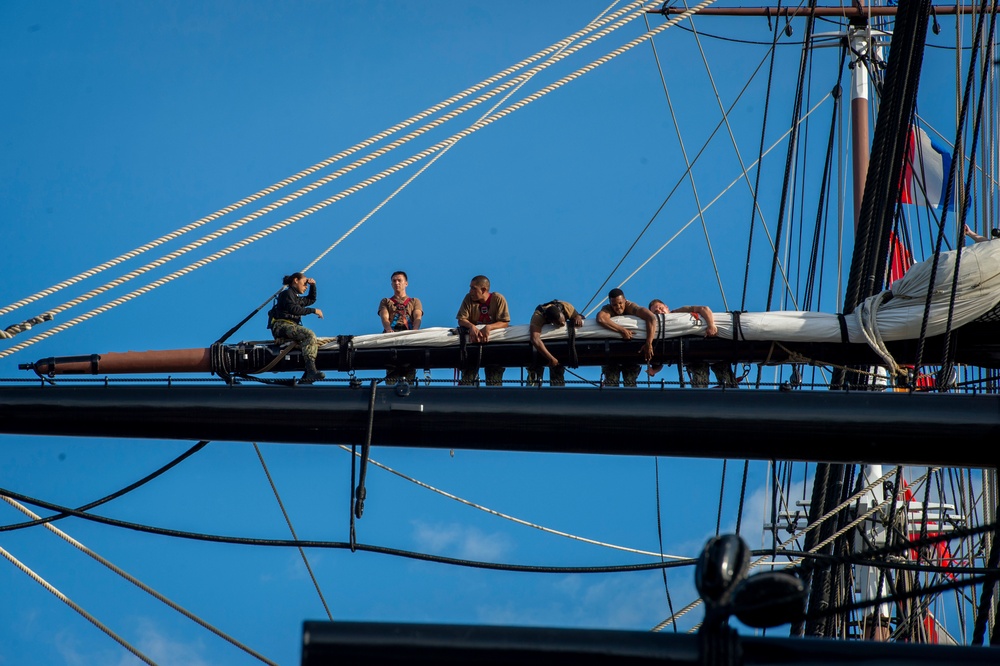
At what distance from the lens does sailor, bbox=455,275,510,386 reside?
32.3 ft

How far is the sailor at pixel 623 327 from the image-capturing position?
961 cm

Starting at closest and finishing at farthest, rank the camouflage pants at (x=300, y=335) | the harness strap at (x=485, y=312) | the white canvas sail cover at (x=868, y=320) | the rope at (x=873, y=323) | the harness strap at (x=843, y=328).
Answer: the white canvas sail cover at (x=868, y=320), the rope at (x=873, y=323), the harness strap at (x=843, y=328), the camouflage pants at (x=300, y=335), the harness strap at (x=485, y=312)

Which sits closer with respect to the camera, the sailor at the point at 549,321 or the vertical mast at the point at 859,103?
the sailor at the point at 549,321

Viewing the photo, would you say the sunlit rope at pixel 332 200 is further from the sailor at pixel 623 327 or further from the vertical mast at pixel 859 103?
the vertical mast at pixel 859 103

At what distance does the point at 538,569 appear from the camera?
24.1 ft

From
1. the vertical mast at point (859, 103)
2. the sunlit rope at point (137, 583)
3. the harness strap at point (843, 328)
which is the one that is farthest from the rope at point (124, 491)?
the vertical mast at point (859, 103)

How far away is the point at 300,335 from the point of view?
955 cm

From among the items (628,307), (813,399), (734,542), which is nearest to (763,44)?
(628,307)

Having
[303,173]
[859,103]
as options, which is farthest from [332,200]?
[859,103]

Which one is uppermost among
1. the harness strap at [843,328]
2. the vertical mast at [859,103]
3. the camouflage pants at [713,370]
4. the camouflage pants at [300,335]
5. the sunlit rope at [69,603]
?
the vertical mast at [859,103]

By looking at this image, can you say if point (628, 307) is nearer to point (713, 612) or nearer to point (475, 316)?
point (475, 316)

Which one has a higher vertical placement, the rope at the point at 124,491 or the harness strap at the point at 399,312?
the harness strap at the point at 399,312

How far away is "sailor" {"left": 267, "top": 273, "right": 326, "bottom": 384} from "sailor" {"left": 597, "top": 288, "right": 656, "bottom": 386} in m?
2.09

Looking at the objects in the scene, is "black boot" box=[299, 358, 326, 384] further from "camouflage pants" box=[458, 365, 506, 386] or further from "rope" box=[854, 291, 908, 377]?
"rope" box=[854, 291, 908, 377]
